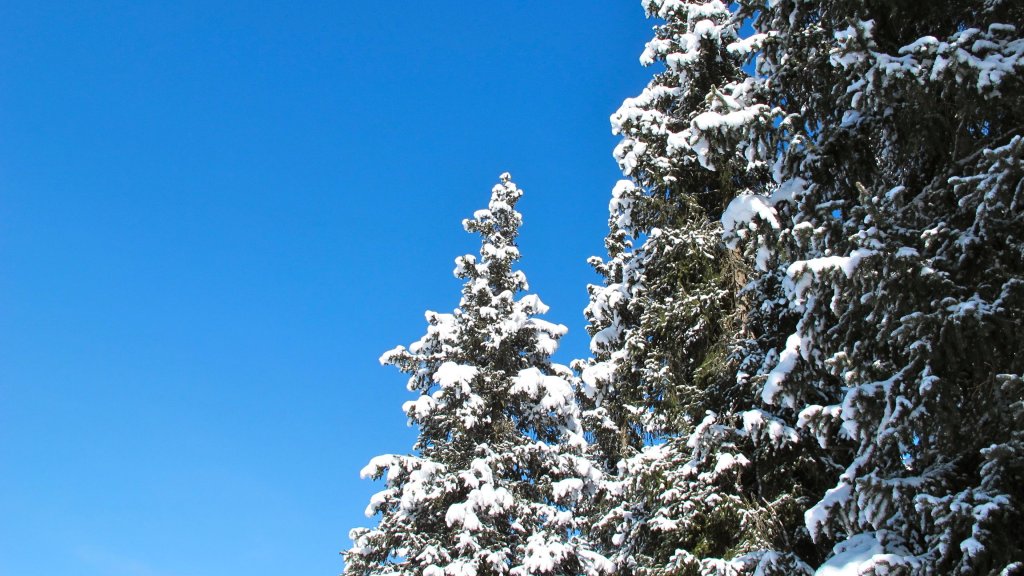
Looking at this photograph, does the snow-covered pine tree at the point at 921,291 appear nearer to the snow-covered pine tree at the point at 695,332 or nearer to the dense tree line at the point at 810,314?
the dense tree line at the point at 810,314

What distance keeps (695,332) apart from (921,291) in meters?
4.79

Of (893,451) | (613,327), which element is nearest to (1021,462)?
(893,451)

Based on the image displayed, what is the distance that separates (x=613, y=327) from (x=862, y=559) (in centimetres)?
692

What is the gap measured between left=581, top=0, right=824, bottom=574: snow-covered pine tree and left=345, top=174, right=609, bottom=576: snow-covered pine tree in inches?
125

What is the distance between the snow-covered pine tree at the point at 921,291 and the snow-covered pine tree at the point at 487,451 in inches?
349

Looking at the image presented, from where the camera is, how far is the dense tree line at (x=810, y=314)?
669 centimetres

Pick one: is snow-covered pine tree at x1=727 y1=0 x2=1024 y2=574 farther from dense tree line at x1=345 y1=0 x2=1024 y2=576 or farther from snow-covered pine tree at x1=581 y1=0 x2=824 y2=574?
snow-covered pine tree at x1=581 y1=0 x2=824 y2=574

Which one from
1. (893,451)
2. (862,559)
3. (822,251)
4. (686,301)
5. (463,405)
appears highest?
(463,405)

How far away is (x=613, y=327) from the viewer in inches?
526

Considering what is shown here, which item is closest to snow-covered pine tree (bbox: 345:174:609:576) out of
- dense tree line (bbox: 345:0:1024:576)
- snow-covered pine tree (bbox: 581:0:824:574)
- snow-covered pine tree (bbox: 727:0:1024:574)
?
dense tree line (bbox: 345:0:1024:576)

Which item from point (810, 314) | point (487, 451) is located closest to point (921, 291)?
point (810, 314)

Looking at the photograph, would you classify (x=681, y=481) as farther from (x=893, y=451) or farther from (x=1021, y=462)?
(x=1021, y=462)

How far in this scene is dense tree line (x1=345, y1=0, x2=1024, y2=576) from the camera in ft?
21.9

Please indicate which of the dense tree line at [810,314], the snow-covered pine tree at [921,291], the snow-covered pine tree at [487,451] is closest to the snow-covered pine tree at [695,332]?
the dense tree line at [810,314]
